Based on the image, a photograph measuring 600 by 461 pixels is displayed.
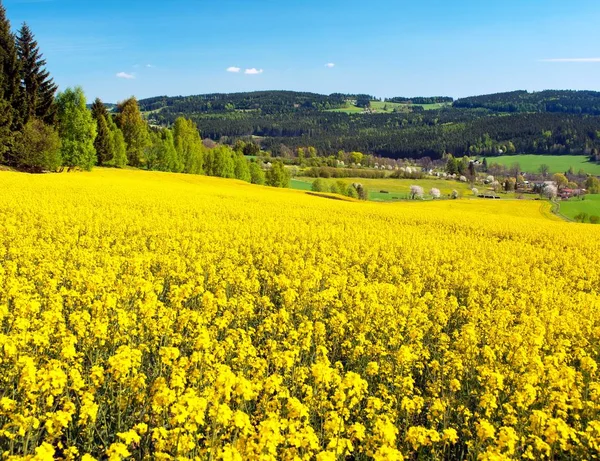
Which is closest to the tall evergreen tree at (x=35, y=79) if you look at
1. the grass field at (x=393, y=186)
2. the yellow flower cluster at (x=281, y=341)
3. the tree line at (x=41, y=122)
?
the tree line at (x=41, y=122)

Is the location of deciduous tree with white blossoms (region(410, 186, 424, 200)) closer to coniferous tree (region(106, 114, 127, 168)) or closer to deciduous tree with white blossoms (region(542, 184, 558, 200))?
deciduous tree with white blossoms (region(542, 184, 558, 200))

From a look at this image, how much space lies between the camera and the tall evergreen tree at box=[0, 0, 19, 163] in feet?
134

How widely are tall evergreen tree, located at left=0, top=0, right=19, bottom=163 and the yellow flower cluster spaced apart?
21.6 meters

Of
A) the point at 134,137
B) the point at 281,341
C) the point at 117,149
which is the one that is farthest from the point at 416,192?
the point at 281,341

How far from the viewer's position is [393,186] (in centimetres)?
12306

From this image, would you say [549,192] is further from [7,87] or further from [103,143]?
[7,87]

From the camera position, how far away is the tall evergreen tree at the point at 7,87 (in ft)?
134

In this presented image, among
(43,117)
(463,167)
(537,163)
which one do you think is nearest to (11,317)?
(43,117)

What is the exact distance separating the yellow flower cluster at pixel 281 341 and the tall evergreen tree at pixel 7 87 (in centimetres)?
2156

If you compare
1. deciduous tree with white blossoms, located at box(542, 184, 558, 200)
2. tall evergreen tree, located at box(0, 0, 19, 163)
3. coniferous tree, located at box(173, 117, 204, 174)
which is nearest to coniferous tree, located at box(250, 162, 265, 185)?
coniferous tree, located at box(173, 117, 204, 174)

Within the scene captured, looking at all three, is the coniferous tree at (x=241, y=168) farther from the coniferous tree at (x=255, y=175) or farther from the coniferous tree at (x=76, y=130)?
the coniferous tree at (x=76, y=130)

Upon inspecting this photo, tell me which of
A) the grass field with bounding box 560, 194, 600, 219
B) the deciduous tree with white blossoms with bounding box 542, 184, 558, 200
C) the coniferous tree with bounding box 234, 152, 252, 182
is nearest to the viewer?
the grass field with bounding box 560, 194, 600, 219

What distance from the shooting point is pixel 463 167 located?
170 meters

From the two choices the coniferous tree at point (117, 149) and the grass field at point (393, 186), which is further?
the grass field at point (393, 186)
